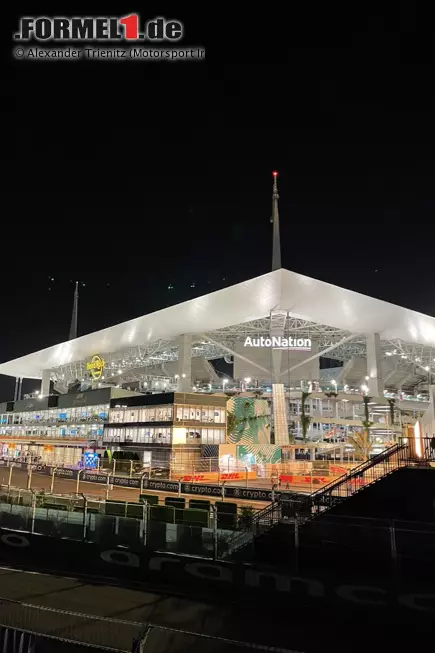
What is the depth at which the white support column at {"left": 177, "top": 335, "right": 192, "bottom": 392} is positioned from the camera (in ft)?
175

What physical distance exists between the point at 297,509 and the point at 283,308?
116 feet

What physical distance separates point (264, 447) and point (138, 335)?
91.8 feet

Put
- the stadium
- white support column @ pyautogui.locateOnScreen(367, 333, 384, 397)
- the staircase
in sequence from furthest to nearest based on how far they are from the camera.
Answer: white support column @ pyautogui.locateOnScreen(367, 333, 384, 397), the stadium, the staircase

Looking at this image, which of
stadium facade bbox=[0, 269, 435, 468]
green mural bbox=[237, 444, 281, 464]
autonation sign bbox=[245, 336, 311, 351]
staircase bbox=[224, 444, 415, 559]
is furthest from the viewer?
autonation sign bbox=[245, 336, 311, 351]

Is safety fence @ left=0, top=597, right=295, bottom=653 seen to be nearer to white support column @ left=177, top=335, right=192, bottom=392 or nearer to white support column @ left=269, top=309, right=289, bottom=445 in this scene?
white support column @ left=269, top=309, right=289, bottom=445

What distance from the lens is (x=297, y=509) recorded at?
1209 centimetres

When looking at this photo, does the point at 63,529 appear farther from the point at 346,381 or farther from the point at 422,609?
the point at 346,381

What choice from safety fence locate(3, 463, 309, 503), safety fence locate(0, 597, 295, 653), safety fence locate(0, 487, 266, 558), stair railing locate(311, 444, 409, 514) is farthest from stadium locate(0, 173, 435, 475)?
safety fence locate(0, 597, 295, 653)

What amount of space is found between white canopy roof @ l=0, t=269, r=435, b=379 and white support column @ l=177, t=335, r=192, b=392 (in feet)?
4.53

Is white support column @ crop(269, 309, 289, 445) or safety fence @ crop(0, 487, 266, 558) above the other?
white support column @ crop(269, 309, 289, 445)

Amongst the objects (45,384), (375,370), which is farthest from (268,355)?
(45,384)

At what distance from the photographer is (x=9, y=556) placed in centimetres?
1153

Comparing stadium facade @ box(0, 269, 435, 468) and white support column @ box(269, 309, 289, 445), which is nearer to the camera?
stadium facade @ box(0, 269, 435, 468)

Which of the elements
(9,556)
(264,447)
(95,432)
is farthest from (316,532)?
(95,432)
